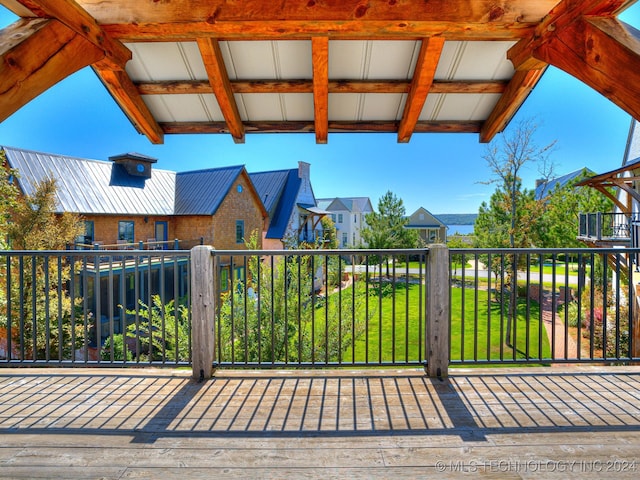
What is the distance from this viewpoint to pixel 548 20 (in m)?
2.19

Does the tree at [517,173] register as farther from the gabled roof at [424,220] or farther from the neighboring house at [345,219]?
the gabled roof at [424,220]

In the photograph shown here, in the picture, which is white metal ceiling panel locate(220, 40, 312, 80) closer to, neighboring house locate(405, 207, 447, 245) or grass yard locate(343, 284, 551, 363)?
grass yard locate(343, 284, 551, 363)

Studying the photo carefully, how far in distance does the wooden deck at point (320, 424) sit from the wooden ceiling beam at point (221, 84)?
225 cm

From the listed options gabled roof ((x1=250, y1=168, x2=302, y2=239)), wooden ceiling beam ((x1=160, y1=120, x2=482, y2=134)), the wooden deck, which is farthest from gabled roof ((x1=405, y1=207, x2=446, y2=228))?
the wooden deck

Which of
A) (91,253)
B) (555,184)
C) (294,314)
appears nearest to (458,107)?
(91,253)

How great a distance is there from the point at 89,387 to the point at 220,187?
52.3 feet

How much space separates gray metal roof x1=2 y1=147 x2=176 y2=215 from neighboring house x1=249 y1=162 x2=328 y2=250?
5535 mm

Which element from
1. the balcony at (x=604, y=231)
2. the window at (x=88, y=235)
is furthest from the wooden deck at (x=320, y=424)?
the window at (x=88, y=235)

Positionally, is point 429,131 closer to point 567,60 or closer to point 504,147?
point 567,60

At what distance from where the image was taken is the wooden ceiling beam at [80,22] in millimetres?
1842

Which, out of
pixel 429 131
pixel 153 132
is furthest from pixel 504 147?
pixel 153 132

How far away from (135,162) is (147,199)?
1.88m

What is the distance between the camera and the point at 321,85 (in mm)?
2902

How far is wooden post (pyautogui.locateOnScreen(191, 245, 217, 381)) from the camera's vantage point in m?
2.84
